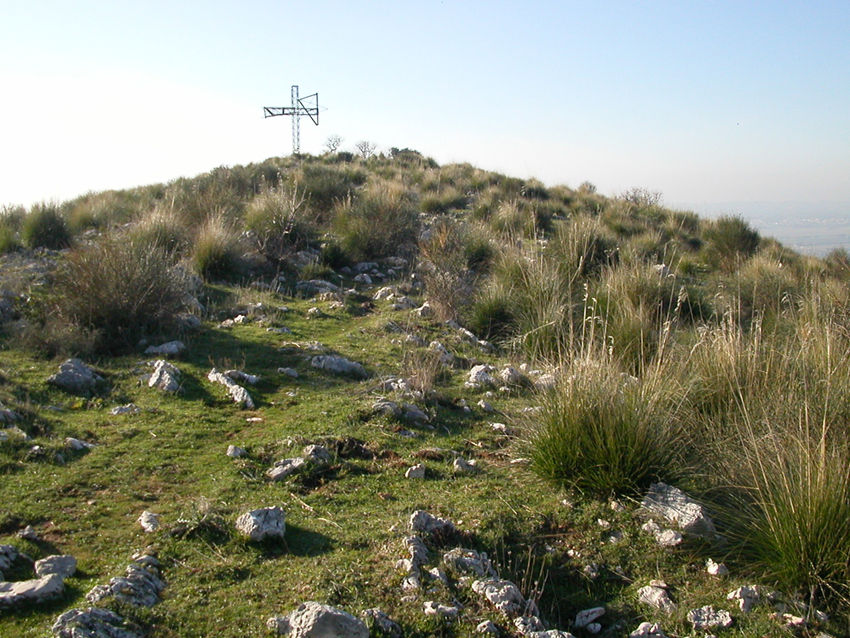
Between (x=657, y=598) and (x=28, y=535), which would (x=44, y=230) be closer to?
(x=28, y=535)

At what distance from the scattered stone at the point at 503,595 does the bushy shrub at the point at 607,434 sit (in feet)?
3.80

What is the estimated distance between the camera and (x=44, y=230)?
11.1 metres

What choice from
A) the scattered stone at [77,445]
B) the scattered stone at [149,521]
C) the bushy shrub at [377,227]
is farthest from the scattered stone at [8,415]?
the bushy shrub at [377,227]

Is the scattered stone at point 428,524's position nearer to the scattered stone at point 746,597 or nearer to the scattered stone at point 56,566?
the scattered stone at point 746,597

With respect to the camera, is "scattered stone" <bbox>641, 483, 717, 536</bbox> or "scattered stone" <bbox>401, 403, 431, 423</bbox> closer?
"scattered stone" <bbox>641, 483, 717, 536</bbox>

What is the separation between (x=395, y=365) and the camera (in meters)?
6.42

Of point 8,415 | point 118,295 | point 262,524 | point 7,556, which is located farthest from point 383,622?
point 118,295

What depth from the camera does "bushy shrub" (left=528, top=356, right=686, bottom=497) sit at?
12.8 feet

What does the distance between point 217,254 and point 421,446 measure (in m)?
5.81

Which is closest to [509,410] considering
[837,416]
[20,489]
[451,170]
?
[837,416]

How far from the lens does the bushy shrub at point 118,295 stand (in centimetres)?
659

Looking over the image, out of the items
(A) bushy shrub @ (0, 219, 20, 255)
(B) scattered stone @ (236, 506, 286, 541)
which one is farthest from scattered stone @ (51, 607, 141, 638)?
(A) bushy shrub @ (0, 219, 20, 255)

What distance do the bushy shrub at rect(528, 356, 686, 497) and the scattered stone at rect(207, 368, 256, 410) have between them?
7.71ft

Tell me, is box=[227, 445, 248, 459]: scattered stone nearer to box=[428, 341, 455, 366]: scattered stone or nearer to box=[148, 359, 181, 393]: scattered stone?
box=[148, 359, 181, 393]: scattered stone
